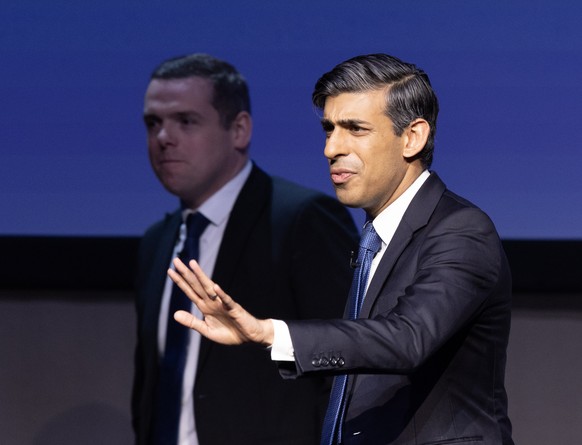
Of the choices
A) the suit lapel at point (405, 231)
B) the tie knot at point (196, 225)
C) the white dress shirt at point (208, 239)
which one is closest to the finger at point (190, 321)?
the suit lapel at point (405, 231)

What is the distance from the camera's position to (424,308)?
5.38ft

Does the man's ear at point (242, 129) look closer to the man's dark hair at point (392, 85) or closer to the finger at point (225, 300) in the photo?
the man's dark hair at point (392, 85)

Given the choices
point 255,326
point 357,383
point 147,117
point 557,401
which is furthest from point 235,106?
point 255,326

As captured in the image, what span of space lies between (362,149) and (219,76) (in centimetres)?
157

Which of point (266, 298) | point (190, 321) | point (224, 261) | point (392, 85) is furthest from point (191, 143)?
point (190, 321)

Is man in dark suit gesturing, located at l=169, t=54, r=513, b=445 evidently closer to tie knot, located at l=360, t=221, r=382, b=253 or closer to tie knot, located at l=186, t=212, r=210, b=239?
tie knot, located at l=360, t=221, r=382, b=253

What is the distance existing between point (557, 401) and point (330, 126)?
1868 millimetres

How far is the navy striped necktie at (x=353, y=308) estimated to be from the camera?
187 centimetres

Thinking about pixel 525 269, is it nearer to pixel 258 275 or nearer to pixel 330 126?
pixel 258 275

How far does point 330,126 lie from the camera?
1953 mm

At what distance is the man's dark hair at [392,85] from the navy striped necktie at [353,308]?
0.19 metres

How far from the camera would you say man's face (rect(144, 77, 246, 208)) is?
3.29 meters

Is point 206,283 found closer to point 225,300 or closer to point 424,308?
point 225,300

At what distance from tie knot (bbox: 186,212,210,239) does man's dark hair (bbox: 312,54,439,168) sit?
131cm
